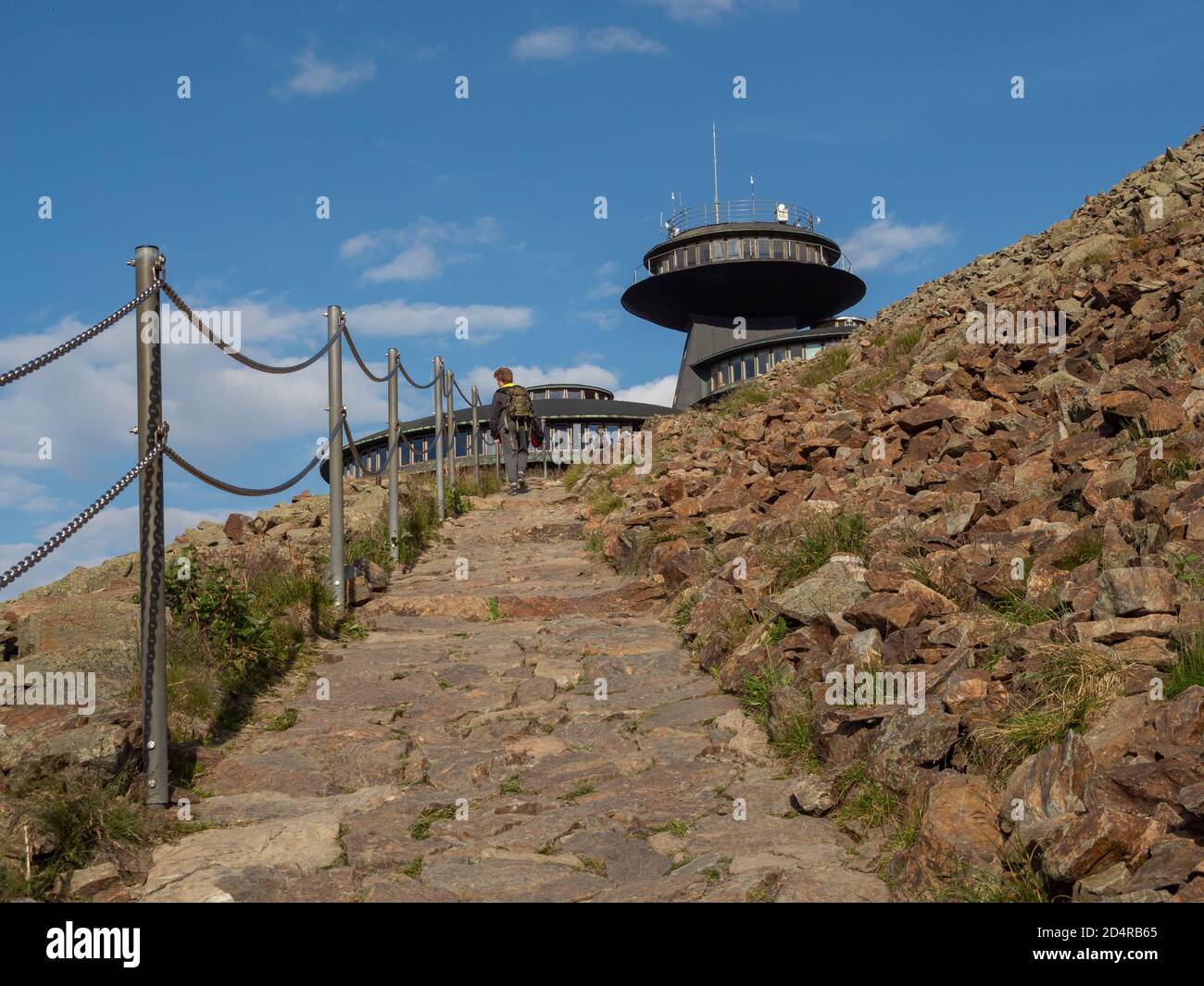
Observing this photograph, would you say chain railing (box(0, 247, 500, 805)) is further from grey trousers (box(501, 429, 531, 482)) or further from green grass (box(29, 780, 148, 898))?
grey trousers (box(501, 429, 531, 482))

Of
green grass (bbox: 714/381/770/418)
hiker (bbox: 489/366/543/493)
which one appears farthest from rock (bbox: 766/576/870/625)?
hiker (bbox: 489/366/543/493)

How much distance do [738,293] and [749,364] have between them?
4.97 m

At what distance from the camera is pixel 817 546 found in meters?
7.64

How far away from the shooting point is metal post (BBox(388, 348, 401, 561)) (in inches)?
449

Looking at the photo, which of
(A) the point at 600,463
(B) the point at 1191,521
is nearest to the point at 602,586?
(B) the point at 1191,521

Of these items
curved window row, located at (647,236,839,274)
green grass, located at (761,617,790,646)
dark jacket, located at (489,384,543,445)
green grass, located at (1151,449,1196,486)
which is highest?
curved window row, located at (647,236,839,274)

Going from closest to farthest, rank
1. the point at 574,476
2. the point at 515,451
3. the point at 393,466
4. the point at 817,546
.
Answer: the point at 817,546
the point at 393,466
the point at 574,476
the point at 515,451

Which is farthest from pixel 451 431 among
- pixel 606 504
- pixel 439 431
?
pixel 606 504

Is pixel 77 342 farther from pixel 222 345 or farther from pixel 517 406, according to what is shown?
pixel 517 406

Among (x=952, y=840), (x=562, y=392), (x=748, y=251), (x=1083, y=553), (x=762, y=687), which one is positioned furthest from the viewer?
(x=562, y=392)

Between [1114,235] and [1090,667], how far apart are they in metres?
11.3

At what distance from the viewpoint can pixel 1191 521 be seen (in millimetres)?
5305

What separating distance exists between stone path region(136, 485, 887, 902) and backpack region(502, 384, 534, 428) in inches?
367
